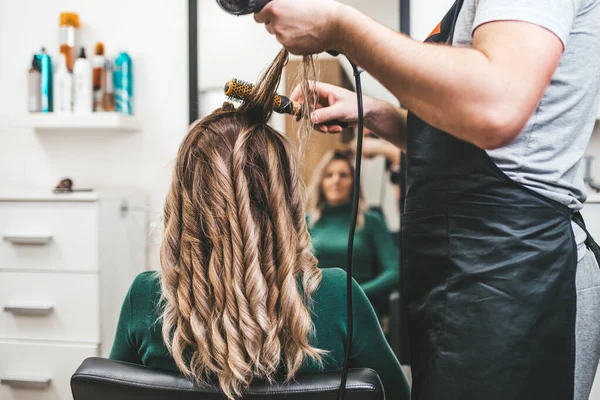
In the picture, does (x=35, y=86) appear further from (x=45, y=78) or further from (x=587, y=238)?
(x=587, y=238)

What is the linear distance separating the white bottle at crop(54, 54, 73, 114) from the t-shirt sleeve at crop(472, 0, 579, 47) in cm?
213

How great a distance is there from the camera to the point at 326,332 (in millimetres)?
945

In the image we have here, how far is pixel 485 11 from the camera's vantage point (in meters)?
0.68

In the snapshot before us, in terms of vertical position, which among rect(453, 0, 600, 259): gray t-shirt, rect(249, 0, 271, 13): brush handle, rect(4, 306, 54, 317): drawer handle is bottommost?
rect(4, 306, 54, 317): drawer handle

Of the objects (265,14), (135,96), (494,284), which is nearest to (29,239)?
(135,96)

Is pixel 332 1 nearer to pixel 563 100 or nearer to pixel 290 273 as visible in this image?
pixel 563 100

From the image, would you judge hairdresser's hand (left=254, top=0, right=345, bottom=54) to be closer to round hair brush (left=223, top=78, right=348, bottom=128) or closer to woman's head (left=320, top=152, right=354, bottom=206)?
round hair brush (left=223, top=78, right=348, bottom=128)

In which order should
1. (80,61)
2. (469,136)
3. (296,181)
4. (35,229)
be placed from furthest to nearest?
1. (80,61)
2. (35,229)
3. (296,181)
4. (469,136)

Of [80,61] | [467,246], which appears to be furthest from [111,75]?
[467,246]

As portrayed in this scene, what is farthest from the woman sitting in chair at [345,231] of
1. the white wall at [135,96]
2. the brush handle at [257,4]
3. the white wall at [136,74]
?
the brush handle at [257,4]

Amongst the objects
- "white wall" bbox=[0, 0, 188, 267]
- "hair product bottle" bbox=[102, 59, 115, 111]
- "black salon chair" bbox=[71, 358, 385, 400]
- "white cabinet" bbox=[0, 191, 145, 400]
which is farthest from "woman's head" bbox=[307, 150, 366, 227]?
"black salon chair" bbox=[71, 358, 385, 400]

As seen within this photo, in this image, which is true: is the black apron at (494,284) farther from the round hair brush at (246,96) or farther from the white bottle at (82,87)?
the white bottle at (82,87)

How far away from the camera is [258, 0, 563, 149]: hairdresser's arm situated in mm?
612

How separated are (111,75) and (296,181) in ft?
5.59
